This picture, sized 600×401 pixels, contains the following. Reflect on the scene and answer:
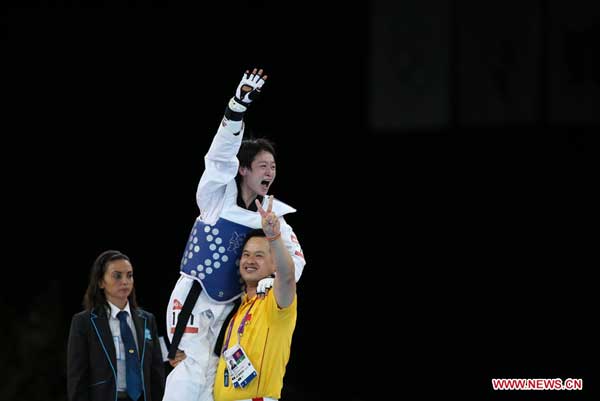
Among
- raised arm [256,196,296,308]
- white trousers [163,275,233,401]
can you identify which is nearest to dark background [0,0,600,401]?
white trousers [163,275,233,401]

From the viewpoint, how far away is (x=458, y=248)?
9609 millimetres

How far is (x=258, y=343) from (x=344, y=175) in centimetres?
514

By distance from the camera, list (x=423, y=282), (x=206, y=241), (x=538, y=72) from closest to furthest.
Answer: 1. (x=206, y=241)
2. (x=538, y=72)
3. (x=423, y=282)

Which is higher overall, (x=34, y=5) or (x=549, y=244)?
(x=34, y=5)

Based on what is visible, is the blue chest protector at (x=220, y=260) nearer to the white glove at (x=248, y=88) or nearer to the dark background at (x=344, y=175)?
the white glove at (x=248, y=88)

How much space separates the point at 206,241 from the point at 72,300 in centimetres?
510

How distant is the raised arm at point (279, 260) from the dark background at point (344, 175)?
4.70 metres

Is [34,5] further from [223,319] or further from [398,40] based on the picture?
[223,319]

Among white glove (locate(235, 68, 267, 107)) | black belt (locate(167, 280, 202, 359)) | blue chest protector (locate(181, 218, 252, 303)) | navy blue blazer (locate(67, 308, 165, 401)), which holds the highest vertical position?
white glove (locate(235, 68, 267, 107))

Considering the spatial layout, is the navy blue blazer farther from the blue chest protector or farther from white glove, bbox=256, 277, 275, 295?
white glove, bbox=256, 277, 275, 295

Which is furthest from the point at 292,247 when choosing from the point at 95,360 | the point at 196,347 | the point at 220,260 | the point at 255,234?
the point at 95,360

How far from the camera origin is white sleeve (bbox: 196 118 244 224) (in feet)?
16.4

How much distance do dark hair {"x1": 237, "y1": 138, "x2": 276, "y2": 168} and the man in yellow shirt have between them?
43 cm

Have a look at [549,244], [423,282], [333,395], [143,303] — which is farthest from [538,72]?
[143,303]
